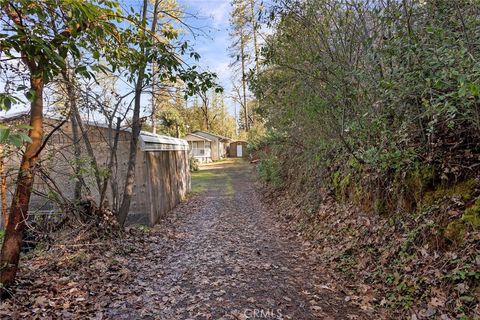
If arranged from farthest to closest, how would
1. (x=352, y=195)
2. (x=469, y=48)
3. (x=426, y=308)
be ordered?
(x=352, y=195) → (x=469, y=48) → (x=426, y=308)

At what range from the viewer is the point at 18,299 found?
11.4ft

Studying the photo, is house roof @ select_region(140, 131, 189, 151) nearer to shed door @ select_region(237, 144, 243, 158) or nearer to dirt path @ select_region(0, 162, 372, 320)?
dirt path @ select_region(0, 162, 372, 320)

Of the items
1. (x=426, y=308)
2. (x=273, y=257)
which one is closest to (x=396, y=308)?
(x=426, y=308)

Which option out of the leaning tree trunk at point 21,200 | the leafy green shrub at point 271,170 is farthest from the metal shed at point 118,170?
the leafy green shrub at point 271,170

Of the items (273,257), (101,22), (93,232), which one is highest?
(101,22)

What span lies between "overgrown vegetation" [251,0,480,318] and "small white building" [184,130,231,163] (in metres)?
27.1

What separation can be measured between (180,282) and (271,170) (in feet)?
28.1

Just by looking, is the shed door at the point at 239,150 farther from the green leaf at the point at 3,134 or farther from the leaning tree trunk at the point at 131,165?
the green leaf at the point at 3,134

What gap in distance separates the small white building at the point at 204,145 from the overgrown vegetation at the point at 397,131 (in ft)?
88.8

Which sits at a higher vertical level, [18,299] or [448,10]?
[448,10]

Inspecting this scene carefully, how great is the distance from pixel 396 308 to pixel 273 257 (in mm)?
2337

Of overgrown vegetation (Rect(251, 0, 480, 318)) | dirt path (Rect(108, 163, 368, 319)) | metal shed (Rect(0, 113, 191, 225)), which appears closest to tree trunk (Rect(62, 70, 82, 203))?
metal shed (Rect(0, 113, 191, 225))

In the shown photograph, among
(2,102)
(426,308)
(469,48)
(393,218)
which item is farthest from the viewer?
(393,218)

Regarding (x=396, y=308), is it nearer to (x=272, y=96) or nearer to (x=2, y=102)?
(x=2, y=102)
